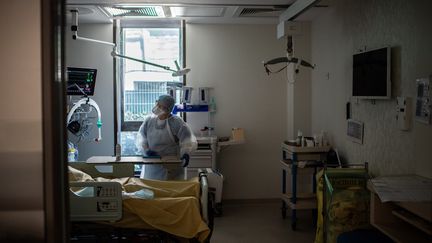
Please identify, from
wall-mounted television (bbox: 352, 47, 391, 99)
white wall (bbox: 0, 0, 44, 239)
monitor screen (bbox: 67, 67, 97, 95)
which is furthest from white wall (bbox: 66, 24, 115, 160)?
white wall (bbox: 0, 0, 44, 239)

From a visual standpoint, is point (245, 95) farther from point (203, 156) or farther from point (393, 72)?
Result: point (393, 72)

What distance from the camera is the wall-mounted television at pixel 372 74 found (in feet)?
10.8

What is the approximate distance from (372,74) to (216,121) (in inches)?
95.5

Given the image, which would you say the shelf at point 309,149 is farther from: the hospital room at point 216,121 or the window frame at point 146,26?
the window frame at point 146,26

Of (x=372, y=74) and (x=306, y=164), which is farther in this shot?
(x=306, y=164)

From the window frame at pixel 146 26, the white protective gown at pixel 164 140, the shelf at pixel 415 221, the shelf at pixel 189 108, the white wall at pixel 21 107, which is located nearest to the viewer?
the white wall at pixel 21 107

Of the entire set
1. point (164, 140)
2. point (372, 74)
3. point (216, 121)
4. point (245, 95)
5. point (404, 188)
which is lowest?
point (404, 188)

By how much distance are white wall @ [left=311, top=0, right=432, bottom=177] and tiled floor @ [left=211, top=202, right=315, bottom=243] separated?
94cm

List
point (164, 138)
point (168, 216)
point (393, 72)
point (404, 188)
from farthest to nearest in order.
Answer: point (164, 138) < point (393, 72) < point (168, 216) < point (404, 188)

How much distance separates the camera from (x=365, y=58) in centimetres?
363

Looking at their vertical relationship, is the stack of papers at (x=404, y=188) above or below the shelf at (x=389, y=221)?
above

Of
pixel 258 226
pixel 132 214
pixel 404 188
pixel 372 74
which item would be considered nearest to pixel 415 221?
pixel 404 188

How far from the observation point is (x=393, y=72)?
3.29m

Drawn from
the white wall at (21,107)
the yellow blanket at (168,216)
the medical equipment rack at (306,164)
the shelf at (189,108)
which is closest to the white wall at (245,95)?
the shelf at (189,108)
